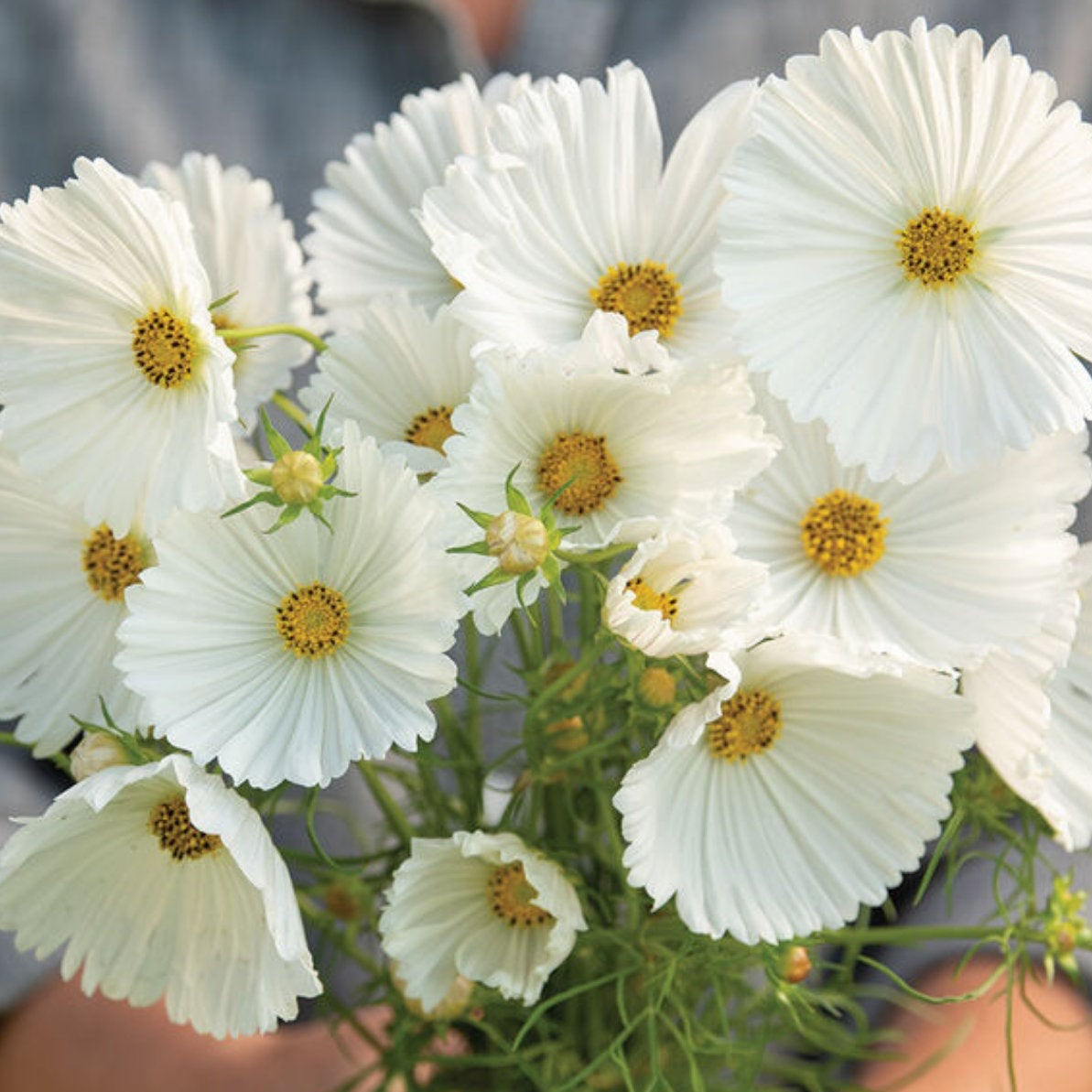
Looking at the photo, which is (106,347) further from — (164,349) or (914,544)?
(914,544)

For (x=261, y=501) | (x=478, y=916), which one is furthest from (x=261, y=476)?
(x=478, y=916)

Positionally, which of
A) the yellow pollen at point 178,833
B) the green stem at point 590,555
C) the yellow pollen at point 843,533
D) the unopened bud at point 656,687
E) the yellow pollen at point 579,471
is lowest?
the yellow pollen at point 178,833

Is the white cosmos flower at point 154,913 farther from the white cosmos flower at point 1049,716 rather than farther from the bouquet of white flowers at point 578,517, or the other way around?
the white cosmos flower at point 1049,716

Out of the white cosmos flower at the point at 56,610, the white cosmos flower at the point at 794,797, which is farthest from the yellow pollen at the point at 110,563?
the white cosmos flower at the point at 794,797

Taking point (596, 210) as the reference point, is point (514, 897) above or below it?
below

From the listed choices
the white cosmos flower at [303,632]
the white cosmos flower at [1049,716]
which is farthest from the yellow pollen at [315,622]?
the white cosmos flower at [1049,716]

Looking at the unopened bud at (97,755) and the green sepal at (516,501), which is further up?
the green sepal at (516,501)
